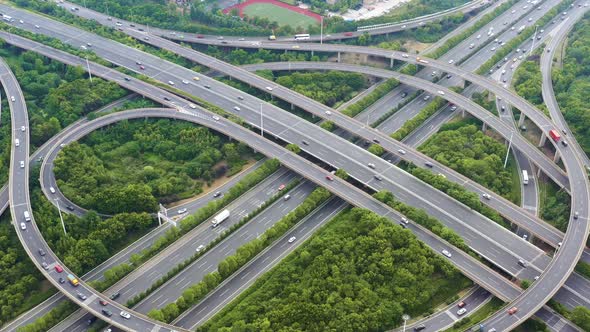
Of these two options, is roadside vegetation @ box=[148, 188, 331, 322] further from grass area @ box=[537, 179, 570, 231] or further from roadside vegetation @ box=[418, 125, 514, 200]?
grass area @ box=[537, 179, 570, 231]

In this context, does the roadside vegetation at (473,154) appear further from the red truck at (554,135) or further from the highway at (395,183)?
the highway at (395,183)

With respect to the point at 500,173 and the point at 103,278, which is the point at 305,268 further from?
the point at 500,173

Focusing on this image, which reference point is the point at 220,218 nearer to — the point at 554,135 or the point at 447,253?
the point at 447,253

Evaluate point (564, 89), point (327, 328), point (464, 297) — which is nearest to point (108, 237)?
point (327, 328)

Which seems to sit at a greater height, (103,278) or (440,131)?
(440,131)

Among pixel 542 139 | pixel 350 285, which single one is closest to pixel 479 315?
pixel 350 285

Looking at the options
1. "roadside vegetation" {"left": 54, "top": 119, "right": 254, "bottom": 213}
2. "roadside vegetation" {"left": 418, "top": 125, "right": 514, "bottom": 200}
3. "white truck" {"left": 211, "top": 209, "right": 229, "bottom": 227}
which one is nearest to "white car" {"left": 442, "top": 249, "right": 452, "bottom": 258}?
"roadside vegetation" {"left": 418, "top": 125, "right": 514, "bottom": 200}
